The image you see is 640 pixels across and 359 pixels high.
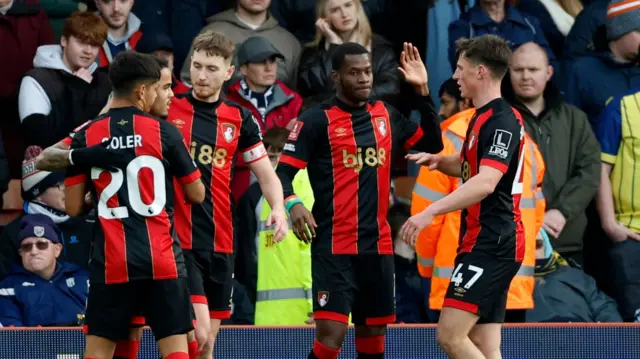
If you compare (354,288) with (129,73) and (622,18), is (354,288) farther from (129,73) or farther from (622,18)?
(622,18)

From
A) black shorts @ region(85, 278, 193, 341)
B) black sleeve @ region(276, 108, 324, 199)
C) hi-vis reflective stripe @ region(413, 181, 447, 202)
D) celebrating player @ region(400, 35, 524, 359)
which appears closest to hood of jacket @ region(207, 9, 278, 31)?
hi-vis reflective stripe @ region(413, 181, 447, 202)

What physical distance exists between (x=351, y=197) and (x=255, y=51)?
2.61 m

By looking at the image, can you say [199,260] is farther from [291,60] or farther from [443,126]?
[291,60]

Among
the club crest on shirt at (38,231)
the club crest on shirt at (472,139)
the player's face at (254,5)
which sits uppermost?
the player's face at (254,5)

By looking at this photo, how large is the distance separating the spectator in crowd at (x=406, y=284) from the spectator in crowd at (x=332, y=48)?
39.1 inches

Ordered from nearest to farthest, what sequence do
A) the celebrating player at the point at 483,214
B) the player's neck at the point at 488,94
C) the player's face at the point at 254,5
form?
the celebrating player at the point at 483,214
the player's neck at the point at 488,94
the player's face at the point at 254,5

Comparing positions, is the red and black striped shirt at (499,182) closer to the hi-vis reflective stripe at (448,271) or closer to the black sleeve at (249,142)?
the black sleeve at (249,142)

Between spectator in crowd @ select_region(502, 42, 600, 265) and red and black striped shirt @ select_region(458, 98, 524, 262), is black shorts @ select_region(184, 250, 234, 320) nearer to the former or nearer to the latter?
red and black striped shirt @ select_region(458, 98, 524, 262)

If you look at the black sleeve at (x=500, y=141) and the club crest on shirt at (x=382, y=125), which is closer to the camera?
the black sleeve at (x=500, y=141)

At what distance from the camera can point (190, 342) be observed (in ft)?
26.9

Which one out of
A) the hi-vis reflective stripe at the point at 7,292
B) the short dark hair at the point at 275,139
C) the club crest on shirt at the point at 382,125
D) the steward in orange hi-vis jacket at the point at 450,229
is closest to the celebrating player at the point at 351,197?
the club crest on shirt at the point at 382,125

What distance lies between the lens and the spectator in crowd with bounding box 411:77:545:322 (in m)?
9.80

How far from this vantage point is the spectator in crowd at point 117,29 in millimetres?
11180

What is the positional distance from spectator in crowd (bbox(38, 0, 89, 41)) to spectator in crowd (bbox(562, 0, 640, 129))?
414 centimetres
